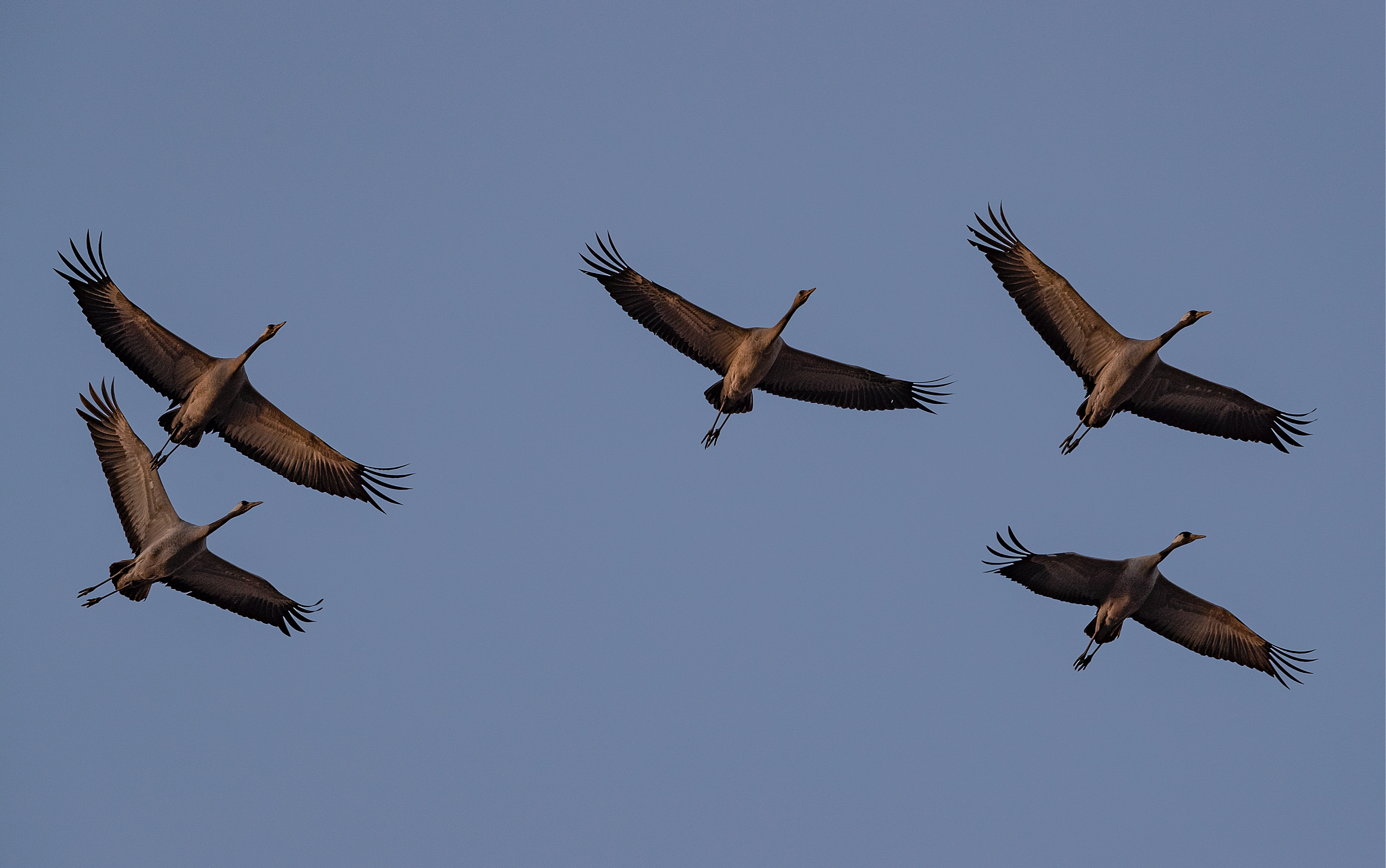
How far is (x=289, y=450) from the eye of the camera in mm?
23922

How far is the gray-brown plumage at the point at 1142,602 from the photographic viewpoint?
2206 centimetres

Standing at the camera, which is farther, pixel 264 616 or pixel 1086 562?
pixel 264 616

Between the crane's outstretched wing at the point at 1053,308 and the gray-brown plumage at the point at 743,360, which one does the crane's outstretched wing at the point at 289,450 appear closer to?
the gray-brown plumage at the point at 743,360

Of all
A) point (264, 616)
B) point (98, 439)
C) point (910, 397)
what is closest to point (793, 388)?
point (910, 397)

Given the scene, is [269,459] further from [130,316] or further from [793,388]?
[793,388]

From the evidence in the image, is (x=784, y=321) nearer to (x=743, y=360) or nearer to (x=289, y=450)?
(x=743, y=360)

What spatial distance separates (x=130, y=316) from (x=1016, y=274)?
14.8 m

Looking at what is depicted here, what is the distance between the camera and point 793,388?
24.7 metres

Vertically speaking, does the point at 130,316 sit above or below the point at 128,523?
above

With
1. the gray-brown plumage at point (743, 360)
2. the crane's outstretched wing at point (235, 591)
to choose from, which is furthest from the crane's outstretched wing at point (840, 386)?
the crane's outstretched wing at point (235, 591)

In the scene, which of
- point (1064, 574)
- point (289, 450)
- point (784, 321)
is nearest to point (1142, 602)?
point (1064, 574)

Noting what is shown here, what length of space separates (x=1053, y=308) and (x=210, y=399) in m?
14.2

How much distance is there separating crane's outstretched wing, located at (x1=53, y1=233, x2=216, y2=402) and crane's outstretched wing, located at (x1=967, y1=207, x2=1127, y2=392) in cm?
1335

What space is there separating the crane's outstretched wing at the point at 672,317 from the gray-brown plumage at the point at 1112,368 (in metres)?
4.60
